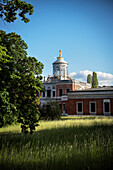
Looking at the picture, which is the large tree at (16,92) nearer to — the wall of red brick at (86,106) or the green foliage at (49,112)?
the green foliage at (49,112)

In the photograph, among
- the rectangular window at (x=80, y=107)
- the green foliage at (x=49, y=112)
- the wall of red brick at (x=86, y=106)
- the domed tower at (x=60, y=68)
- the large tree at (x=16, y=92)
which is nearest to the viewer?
the large tree at (x=16, y=92)

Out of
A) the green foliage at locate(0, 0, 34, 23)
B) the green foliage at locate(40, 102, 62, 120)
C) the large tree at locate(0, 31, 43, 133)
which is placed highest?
the green foliage at locate(0, 0, 34, 23)

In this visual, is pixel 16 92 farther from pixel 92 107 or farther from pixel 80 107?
pixel 80 107

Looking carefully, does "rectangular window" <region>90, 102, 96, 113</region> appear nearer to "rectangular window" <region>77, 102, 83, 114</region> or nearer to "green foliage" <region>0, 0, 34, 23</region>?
"rectangular window" <region>77, 102, 83, 114</region>

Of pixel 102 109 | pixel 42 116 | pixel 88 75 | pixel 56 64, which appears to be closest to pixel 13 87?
pixel 42 116

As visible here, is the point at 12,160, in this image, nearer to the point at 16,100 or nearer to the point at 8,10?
the point at 16,100

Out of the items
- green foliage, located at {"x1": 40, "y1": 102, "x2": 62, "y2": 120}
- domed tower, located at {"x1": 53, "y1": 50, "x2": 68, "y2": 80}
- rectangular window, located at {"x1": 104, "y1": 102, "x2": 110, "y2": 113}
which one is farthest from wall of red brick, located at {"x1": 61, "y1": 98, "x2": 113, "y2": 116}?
domed tower, located at {"x1": 53, "y1": 50, "x2": 68, "y2": 80}

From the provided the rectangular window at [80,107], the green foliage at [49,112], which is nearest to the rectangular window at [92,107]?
the rectangular window at [80,107]

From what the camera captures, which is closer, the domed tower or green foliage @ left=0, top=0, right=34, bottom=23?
green foliage @ left=0, top=0, right=34, bottom=23

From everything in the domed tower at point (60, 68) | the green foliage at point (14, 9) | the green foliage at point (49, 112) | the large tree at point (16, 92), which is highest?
the domed tower at point (60, 68)

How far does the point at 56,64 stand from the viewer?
2164 inches

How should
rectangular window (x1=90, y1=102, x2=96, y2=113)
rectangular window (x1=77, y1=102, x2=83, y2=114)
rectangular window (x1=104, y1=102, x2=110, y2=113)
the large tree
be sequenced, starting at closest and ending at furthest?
the large tree, rectangular window (x1=104, y1=102, x2=110, y2=113), rectangular window (x1=90, y1=102, x2=96, y2=113), rectangular window (x1=77, y1=102, x2=83, y2=114)

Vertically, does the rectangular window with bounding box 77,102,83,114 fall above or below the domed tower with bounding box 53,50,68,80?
below

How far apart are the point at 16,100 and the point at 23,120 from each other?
859mm
